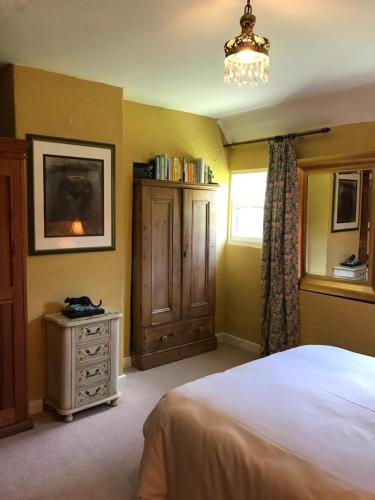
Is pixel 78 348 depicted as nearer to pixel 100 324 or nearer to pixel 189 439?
pixel 100 324

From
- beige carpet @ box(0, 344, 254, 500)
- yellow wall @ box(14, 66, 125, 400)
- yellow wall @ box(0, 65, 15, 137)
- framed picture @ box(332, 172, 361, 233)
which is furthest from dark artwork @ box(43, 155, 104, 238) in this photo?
framed picture @ box(332, 172, 361, 233)

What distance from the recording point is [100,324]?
10.2ft

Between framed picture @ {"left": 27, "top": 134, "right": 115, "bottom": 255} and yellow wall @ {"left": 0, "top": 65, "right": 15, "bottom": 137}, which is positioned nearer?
yellow wall @ {"left": 0, "top": 65, "right": 15, "bottom": 137}

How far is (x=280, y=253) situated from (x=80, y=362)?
6.89 feet

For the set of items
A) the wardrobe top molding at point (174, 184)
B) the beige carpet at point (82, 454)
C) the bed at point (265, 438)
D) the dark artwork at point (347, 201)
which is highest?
the wardrobe top molding at point (174, 184)

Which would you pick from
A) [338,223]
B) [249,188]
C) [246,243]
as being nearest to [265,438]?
[338,223]

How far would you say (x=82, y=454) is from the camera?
2.61m

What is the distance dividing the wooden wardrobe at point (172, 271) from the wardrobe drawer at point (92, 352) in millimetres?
773

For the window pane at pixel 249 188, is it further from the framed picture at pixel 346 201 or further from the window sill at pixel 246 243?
the framed picture at pixel 346 201

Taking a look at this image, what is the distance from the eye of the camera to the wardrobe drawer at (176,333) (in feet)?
12.9

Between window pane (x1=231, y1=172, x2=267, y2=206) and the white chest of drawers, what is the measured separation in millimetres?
2144

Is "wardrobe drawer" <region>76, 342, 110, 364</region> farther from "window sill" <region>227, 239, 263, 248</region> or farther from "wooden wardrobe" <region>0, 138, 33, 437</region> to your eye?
"window sill" <region>227, 239, 263, 248</region>

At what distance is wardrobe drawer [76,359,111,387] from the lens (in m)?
3.01

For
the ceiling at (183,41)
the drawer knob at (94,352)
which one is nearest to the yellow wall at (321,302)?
the ceiling at (183,41)
